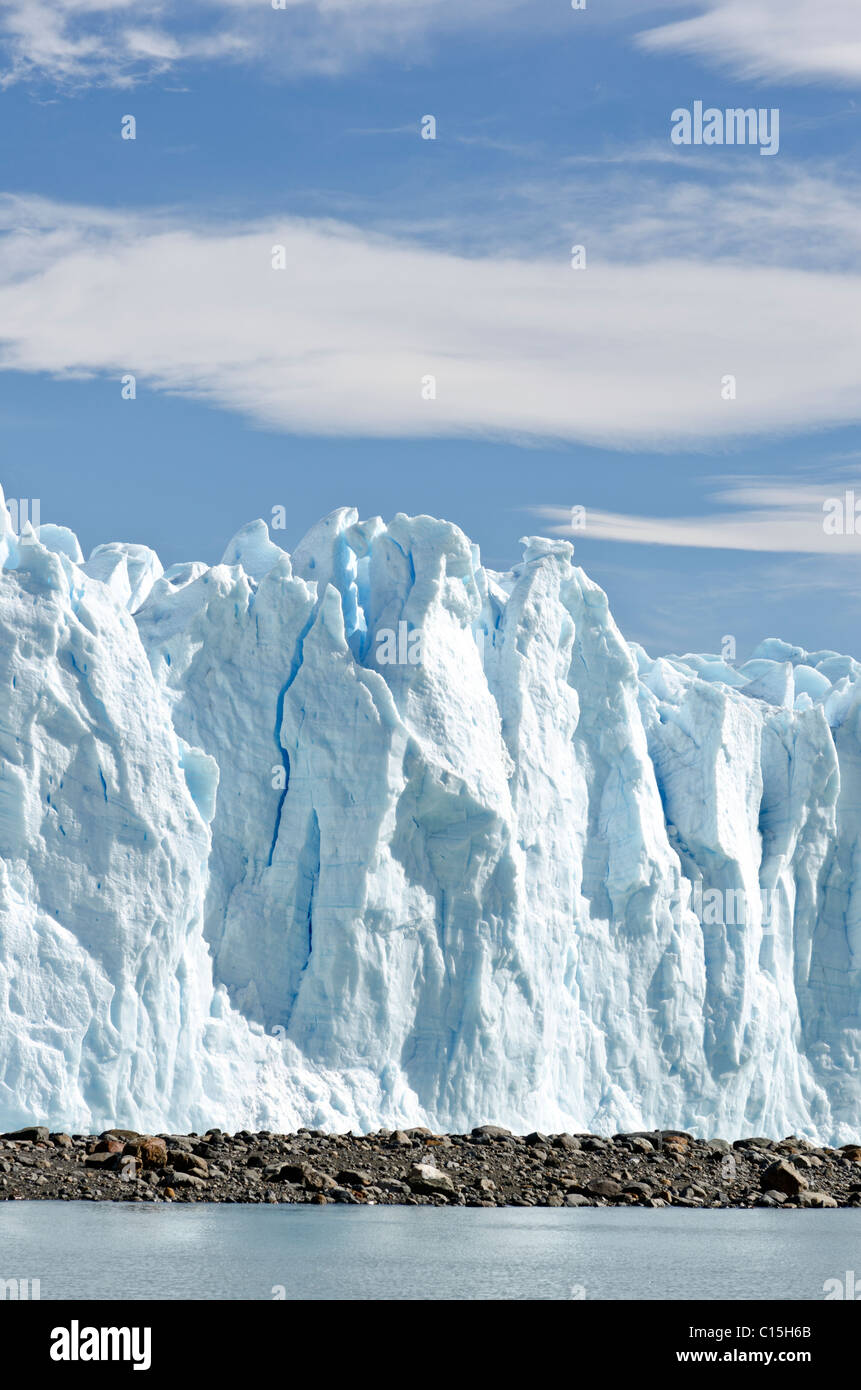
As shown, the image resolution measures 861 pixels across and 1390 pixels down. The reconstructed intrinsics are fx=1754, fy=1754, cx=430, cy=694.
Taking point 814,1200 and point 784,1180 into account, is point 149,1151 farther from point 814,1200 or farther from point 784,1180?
point 814,1200

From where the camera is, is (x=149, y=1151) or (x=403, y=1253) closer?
(x=403, y=1253)

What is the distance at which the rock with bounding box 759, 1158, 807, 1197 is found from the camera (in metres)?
24.6

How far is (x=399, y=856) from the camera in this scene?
29.9 metres

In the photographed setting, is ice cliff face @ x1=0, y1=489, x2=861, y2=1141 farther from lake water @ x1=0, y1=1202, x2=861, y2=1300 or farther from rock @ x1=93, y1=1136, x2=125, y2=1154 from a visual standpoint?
lake water @ x1=0, y1=1202, x2=861, y2=1300

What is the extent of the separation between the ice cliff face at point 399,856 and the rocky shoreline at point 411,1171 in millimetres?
1995

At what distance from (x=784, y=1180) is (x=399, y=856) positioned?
861 centimetres

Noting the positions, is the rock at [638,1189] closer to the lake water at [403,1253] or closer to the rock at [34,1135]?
the lake water at [403,1253]

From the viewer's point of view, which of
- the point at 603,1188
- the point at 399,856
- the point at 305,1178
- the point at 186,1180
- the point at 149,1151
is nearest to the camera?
the point at 186,1180

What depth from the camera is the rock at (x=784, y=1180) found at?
24.6 metres

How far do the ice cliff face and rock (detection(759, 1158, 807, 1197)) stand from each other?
20.0 feet

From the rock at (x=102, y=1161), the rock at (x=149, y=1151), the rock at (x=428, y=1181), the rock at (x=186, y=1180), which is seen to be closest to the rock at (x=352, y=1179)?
the rock at (x=428, y=1181)

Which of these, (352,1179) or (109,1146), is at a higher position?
(109,1146)

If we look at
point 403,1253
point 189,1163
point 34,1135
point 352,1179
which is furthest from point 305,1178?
point 403,1253
